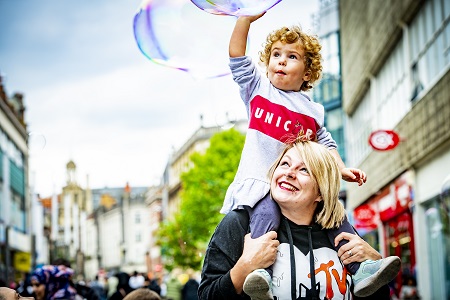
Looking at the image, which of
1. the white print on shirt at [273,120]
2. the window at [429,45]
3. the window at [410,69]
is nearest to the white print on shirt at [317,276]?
the white print on shirt at [273,120]

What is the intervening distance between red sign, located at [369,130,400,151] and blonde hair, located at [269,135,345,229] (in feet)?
61.9

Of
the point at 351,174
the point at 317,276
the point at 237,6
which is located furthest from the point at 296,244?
the point at 237,6

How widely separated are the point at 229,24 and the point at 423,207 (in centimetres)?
1809

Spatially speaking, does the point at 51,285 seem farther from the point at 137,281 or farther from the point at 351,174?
the point at 351,174

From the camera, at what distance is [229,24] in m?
6.00

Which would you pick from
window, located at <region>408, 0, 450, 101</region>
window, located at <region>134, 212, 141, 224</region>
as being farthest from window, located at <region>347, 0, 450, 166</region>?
window, located at <region>134, 212, 141, 224</region>

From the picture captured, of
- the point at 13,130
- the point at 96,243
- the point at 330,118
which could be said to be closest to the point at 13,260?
the point at 13,130

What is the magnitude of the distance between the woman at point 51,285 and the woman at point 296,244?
6.01 m

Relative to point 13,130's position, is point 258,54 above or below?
below

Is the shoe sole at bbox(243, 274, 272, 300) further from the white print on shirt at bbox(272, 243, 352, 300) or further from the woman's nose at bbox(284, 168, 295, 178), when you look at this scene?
the woman's nose at bbox(284, 168, 295, 178)

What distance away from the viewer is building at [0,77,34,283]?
42684 mm

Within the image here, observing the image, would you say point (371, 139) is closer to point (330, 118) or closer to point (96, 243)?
point (330, 118)

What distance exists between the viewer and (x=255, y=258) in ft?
11.9

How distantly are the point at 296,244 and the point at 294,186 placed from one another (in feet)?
0.84
